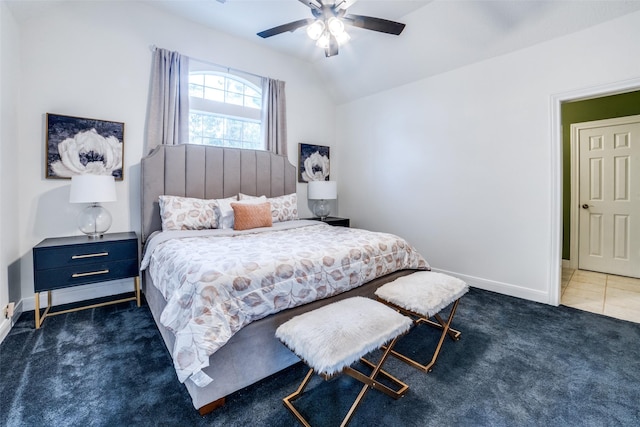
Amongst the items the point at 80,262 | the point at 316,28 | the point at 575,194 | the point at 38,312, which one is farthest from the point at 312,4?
the point at 575,194

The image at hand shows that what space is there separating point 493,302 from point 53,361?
366cm

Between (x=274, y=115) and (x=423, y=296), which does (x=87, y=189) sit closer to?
(x=274, y=115)

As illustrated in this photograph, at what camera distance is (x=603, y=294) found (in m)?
3.17

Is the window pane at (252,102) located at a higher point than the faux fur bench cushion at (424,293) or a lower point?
higher

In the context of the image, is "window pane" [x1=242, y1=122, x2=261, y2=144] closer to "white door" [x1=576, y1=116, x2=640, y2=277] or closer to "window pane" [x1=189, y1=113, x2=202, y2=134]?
"window pane" [x1=189, y1=113, x2=202, y2=134]

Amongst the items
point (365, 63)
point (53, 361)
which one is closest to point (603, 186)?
point (365, 63)

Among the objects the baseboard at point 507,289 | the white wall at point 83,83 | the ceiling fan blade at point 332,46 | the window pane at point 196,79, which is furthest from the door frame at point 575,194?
the window pane at point 196,79

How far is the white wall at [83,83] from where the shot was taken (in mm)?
2654

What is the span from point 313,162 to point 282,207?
1.28m

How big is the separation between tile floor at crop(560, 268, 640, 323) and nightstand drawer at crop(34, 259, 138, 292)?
A: 4.28 meters

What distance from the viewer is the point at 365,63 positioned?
3994mm

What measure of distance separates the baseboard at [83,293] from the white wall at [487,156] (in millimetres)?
3285

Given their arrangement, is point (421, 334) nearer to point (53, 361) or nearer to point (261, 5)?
point (53, 361)

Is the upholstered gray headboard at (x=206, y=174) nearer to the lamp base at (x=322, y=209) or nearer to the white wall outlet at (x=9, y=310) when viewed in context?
the lamp base at (x=322, y=209)
